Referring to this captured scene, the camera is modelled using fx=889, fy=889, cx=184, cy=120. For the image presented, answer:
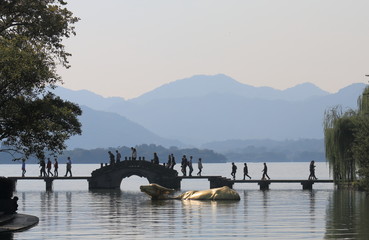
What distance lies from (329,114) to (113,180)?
2343 cm

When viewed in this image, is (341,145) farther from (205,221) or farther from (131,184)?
(131,184)

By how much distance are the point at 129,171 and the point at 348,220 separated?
52.6 metres

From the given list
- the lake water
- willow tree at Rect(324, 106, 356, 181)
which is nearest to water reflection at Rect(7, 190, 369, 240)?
the lake water

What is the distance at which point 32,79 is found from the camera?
1414 inches

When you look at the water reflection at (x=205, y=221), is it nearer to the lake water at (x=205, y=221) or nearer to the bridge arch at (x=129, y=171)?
the lake water at (x=205, y=221)

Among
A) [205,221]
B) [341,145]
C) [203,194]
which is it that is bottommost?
[205,221]

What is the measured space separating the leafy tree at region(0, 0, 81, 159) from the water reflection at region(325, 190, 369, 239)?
12320 mm

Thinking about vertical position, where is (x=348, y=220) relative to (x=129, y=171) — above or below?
below

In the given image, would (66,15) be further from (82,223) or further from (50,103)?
(82,223)

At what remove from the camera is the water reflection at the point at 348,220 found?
103 feet

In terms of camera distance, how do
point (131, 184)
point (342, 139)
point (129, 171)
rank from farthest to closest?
point (131, 184) < point (129, 171) < point (342, 139)

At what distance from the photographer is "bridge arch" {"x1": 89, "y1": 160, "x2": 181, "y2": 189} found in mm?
88938

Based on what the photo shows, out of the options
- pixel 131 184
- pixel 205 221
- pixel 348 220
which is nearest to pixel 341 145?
pixel 348 220

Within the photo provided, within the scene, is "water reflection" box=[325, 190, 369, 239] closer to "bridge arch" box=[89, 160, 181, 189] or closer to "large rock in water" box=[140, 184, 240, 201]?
"large rock in water" box=[140, 184, 240, 201]
